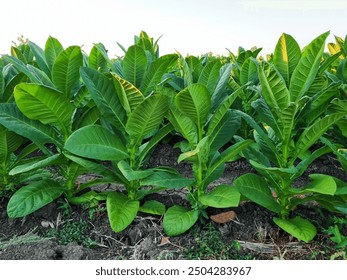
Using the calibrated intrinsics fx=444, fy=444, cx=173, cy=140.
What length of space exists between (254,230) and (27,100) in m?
1.76

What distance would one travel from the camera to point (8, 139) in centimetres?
326

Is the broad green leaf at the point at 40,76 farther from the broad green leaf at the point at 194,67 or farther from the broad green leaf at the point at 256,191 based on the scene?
the broad green leaf at the point at 256,191

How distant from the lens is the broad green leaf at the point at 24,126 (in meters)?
3.06

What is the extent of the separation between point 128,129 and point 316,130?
3.99 ft

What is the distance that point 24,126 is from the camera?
3096mm

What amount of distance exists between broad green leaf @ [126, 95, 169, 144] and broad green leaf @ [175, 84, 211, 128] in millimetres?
107

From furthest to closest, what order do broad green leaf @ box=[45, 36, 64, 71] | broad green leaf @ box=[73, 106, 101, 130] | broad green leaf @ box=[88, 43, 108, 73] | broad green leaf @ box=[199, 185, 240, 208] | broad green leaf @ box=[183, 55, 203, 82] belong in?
broad green leaf @ box=[88, 43, 108, 73], broad green leaf @ box=[45, 36, 64, 71], broad green leaf @ box=[183, 55, 203, 82], broad green leaf @ box=[73, 106, 101, 130], broad green leaf @ box=[199, 185, 240, 208]

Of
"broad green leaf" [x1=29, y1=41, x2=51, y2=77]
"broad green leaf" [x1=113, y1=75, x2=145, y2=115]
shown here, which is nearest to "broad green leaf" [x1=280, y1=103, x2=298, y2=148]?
"broad green leaf" [x1=113, y1=75, x2=145, y2=115]

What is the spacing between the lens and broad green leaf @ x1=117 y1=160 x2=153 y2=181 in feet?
8.96

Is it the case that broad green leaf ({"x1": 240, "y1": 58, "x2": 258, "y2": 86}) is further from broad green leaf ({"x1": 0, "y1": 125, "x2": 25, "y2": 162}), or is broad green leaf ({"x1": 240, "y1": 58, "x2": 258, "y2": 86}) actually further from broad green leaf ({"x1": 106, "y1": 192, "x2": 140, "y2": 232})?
broad green leaf ({"x1": 0, "y1": 125, "x2": 25, "y2": 162})

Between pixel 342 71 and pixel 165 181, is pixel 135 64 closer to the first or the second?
pixel 165 181

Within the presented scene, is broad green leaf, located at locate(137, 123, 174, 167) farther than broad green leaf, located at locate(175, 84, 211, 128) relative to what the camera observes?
Yes

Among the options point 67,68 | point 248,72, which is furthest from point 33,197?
point 248,72

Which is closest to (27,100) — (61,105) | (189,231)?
(61,105)
